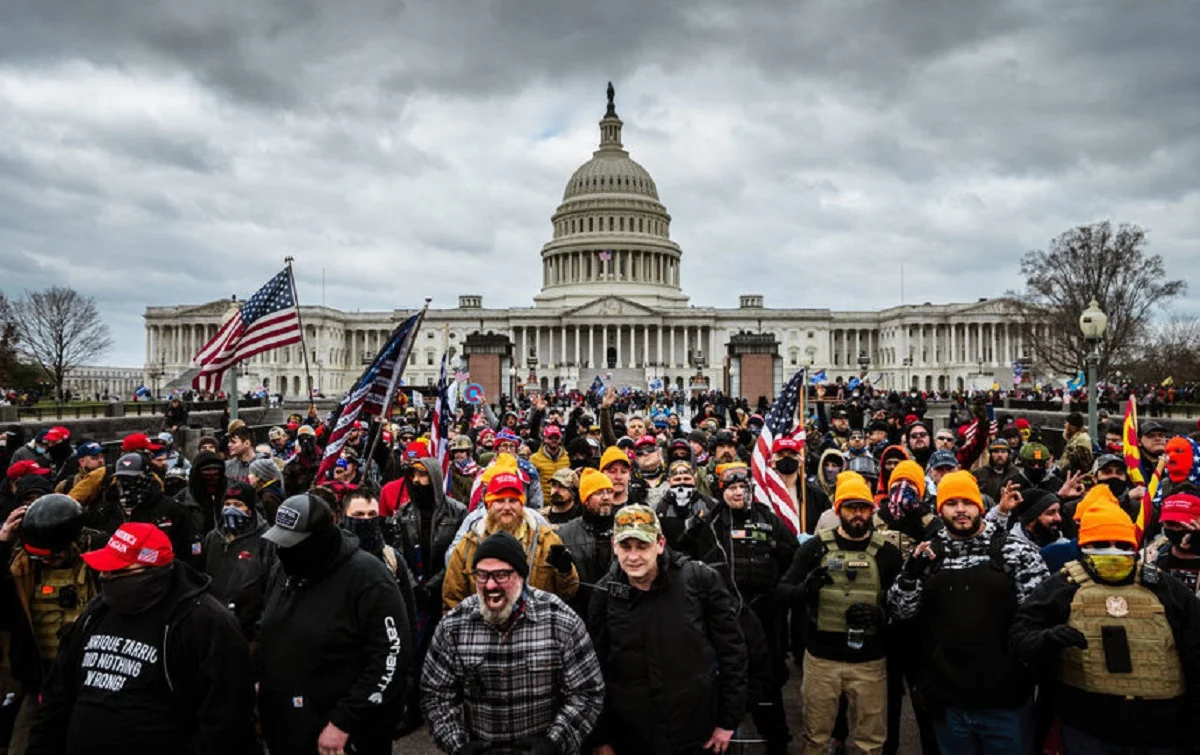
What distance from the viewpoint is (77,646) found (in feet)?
12.6

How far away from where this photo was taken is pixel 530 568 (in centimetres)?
534

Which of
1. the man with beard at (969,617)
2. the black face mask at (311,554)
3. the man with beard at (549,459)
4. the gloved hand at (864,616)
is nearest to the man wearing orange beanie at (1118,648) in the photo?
the man with beard at (969,617)

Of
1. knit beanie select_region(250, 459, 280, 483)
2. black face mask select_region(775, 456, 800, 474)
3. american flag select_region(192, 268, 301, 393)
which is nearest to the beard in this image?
knit beanie select_region(250, 459, 280, 483)

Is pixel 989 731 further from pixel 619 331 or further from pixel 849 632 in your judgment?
pixel 619 331

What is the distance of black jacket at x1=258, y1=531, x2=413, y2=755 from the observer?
4.00m

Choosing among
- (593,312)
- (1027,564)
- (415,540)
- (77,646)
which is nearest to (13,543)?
(77,646)

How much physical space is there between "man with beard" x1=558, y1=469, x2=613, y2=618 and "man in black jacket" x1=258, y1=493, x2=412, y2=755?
1793 millimetres

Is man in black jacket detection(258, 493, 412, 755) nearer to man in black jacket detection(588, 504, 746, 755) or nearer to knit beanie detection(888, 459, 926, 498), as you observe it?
man in black jacket detection(588, 504, 746, 755)

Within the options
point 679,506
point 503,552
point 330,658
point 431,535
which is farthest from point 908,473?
point 330,658

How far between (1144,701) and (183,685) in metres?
4.49

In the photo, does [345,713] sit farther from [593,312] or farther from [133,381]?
[133,381]

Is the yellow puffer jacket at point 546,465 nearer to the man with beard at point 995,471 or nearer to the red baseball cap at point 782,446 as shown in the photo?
the red baseball cap at point 782,446

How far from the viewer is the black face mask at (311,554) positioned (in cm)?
408

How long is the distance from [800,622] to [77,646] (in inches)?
168
